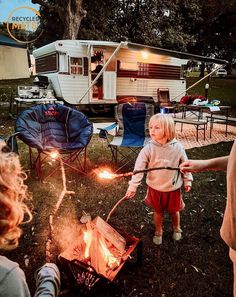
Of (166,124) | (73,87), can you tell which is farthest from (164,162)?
(73,87)

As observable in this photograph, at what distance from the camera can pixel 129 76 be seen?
44.0 ft

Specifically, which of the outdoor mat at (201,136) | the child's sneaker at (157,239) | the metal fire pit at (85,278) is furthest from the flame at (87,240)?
the outdoor mat at (201,136)

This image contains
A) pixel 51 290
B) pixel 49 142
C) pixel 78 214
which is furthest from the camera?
pixel 49 142

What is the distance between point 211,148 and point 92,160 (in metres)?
3.26

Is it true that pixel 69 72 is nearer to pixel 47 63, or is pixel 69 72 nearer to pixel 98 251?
pixel 47 63

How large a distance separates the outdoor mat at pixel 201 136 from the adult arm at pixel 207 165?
540 cm

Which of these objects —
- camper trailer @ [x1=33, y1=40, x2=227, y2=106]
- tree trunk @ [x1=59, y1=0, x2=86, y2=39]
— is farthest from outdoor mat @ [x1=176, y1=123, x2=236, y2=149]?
tree trunk @ [x1=59, y1=0, x2=86, y2=39]

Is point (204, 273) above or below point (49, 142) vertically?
below

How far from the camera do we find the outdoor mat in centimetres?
810

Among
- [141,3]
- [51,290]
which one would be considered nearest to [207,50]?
[141,3]

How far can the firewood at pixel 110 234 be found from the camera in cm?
261

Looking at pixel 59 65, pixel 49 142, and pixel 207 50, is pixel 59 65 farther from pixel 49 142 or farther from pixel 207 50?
pixel 207 50

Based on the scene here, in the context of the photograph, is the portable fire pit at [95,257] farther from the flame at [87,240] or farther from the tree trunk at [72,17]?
the tree trunk at [72,17]

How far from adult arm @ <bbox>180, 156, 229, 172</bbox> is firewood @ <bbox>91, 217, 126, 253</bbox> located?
0.92m
